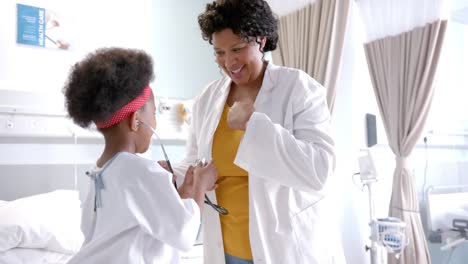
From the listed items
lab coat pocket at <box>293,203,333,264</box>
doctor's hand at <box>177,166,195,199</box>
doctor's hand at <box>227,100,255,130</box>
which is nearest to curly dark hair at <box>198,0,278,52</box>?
doctor's hand at <box>227,100,255,130</box>

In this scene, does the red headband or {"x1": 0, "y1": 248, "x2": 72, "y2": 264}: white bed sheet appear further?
{"x1": 0, "y1": 248, "x2": 72, "y2": 264}: white bed sheet

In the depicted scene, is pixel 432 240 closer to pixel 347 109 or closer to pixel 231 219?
pixel 347 109

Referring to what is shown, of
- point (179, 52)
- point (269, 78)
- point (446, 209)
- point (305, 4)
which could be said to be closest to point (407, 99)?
point (446, 209)

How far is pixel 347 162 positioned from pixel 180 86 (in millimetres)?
1288

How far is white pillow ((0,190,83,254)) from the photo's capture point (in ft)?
5.46

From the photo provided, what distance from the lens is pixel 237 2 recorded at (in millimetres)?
1218

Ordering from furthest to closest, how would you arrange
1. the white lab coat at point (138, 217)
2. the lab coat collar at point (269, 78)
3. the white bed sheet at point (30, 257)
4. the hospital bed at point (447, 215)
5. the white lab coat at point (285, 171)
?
1. the hospital bed at point (447, 215)
2. the white bed sheet at point (30, 257)
3. the lab coat collar at point (269, 78)
4. the white lab coat at point (285, 171)
5. the white lab coat at point (138, 217)

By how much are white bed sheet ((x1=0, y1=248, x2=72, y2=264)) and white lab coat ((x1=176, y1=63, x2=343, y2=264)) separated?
0.85 meters

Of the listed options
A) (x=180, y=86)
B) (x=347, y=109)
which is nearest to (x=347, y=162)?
(x=347, y=109)

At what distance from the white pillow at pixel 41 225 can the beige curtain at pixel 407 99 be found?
169 cm

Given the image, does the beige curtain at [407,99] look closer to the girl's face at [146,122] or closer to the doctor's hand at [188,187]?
the doctor's hand at [188,187]

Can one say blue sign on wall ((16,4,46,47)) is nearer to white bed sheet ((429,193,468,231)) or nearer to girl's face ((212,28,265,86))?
girl's face ((212,28,265,86))

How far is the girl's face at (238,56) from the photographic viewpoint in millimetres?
1223

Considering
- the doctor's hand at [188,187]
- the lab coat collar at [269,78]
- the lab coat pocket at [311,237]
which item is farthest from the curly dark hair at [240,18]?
the lab coat pocket at [311,237]
